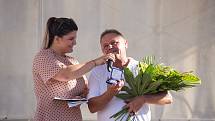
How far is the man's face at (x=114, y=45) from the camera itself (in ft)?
10.9

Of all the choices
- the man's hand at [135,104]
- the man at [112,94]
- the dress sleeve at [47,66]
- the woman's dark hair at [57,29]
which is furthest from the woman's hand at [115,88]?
the woman's dark hair at [57,29]

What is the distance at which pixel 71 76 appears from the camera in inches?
126

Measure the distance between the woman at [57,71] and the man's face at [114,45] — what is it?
0.42ft

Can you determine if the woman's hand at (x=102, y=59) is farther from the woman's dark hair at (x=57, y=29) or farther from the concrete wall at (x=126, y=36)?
the concrete wall at (x=126, y=36)

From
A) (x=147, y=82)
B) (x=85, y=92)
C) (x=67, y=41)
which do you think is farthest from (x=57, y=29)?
(x=147, y=82)

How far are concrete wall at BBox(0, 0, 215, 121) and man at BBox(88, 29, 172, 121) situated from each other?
8.99 ft

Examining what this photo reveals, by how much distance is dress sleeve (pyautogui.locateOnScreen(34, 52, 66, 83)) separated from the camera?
3.22m

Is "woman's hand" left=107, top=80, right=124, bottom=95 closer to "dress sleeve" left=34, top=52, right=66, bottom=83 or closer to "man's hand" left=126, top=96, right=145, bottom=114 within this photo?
"man's hand" left=126, top=96, right=145, bottom=114

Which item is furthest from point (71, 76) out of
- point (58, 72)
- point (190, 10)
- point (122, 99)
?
point (190, 10)

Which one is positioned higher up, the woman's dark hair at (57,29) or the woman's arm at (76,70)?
the woman's dark hair at (57,29)

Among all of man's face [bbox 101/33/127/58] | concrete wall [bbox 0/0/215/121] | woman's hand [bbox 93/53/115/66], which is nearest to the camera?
woman's hand [bbox 93/53/115/66]

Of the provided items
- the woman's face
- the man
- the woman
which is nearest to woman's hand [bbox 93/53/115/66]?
the woman

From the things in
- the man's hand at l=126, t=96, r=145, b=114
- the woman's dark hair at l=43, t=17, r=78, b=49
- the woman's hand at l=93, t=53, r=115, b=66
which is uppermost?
the woman's dark hair at l=43, t=17, r=78, b=49

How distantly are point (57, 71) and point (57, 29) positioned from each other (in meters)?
0.30
